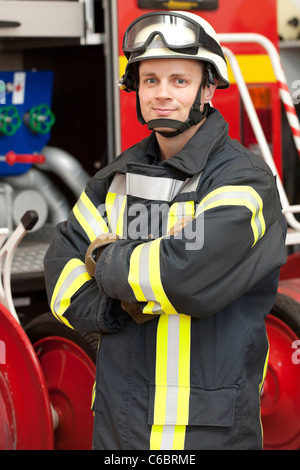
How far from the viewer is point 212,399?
198cm

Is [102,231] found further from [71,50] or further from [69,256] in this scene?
[71,50]

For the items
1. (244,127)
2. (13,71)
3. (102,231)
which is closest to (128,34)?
(102,231)

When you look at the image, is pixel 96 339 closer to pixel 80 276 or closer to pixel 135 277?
pixel 80 276

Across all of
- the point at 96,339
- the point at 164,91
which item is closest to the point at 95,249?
the point at 164,91

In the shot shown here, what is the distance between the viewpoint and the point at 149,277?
1898mm

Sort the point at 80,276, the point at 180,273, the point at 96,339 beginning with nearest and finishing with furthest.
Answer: the point at 180,273 → the point at 80,276 → the point at 96,339

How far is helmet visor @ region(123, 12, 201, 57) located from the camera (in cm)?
205

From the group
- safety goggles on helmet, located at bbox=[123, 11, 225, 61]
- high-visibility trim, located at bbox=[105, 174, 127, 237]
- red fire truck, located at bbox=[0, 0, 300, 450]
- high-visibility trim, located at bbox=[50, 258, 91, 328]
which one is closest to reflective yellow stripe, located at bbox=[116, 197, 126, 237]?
high-visibility trim, located at bbox=[105, 174, 127, 237]

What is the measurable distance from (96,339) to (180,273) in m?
1.00

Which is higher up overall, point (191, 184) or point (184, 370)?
point (191, 184)

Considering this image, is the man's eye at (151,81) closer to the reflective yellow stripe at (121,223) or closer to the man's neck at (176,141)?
the man's neck at (176,141)

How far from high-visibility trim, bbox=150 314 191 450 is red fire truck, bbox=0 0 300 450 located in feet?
2.42

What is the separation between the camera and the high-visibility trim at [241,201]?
6.31 feet

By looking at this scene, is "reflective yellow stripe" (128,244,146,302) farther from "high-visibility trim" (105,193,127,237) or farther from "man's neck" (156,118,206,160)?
"man's neck" (156,118,206,160)
